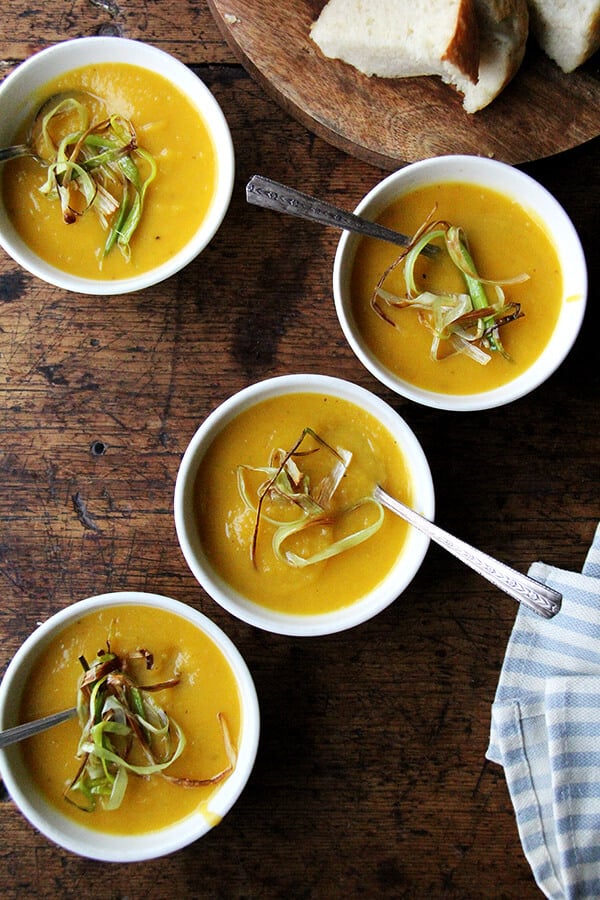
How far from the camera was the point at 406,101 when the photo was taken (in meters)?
1.87

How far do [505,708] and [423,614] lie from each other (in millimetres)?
283

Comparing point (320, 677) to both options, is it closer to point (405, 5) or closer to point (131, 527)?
point (131, 527)

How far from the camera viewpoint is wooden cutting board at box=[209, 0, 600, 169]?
185cm

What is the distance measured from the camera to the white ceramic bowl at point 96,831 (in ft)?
5.70

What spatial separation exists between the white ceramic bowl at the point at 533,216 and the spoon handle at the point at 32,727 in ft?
A: 3.21

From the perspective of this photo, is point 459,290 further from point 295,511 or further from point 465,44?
point 295,511

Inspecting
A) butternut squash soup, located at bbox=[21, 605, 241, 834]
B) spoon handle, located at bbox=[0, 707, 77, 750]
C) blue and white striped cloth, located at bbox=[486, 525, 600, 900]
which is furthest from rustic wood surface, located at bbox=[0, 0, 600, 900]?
spoon handle, located at bbox=[0, 707, 77, 750]

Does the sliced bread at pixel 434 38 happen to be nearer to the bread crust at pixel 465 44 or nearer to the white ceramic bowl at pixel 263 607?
the bread crust at pixel 465 44

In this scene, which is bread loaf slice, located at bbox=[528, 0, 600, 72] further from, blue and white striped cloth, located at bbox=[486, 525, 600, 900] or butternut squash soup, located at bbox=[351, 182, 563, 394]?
blue and white striped cloth, located at bbox=[486, 525, 600, 900]

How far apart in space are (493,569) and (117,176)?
3.80 ft

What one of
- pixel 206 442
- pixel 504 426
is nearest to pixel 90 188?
pixel 206 442

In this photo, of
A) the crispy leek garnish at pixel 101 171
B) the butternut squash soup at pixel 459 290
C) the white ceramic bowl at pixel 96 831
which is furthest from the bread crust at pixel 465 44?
the white ceramic bowl at pixel 96 831

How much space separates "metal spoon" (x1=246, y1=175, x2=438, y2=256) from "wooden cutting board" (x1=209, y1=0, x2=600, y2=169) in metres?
0.22

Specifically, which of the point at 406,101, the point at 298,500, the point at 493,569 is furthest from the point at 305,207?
the point at 493,569
